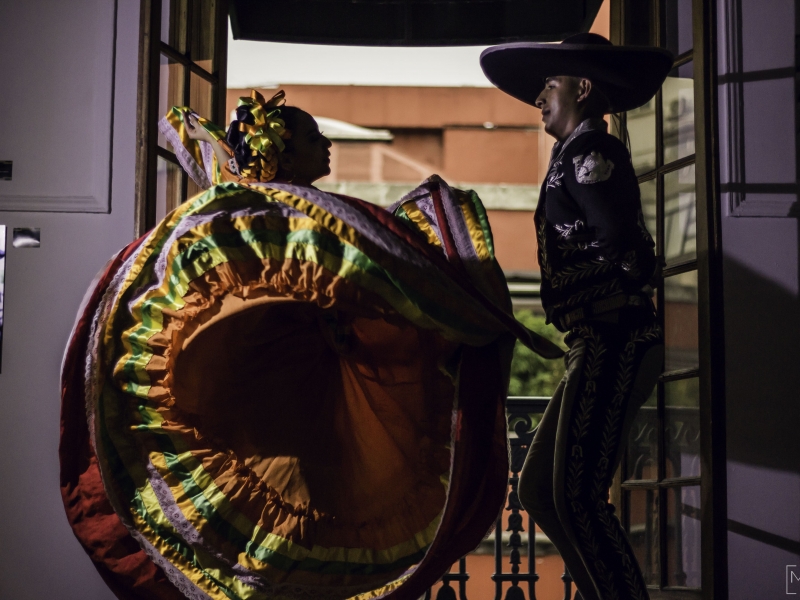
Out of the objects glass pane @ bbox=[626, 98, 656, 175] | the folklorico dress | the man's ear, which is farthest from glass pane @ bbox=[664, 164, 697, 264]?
the folklorico dress

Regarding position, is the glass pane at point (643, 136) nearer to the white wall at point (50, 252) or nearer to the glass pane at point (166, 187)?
the glass pane at point (166, 187)

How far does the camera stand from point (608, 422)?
2.35 m

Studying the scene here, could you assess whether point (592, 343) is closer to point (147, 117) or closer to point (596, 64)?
point (596, 64)

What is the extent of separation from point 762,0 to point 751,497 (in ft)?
5.48

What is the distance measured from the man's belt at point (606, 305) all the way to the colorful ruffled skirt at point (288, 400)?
7.4 inches

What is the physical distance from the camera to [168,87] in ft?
11.3

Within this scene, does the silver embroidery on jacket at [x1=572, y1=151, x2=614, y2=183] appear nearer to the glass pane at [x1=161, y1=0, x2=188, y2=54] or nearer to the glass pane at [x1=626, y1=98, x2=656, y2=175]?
the glass pane at [x1=626, y1=98, x2=656, y2=175]

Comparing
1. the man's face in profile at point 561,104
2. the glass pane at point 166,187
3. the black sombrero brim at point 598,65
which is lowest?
the glass pane at point 166,187

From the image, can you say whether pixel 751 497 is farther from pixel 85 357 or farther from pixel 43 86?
pixel 43 86

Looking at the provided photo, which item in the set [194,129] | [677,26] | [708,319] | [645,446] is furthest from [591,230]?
[194,129]

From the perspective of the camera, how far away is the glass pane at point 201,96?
355 centimetres

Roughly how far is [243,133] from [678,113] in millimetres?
1514

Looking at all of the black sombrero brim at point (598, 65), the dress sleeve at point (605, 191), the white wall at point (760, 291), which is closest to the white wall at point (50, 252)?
the black sombrero brim at point (598, 65)

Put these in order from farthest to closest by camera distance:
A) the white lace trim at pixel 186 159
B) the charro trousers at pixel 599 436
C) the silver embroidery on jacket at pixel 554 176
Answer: the white lace trim at pixel 186 159
the silver embroidery on jacket at pixel 554 176
the charro trousers at pixel 599 436
